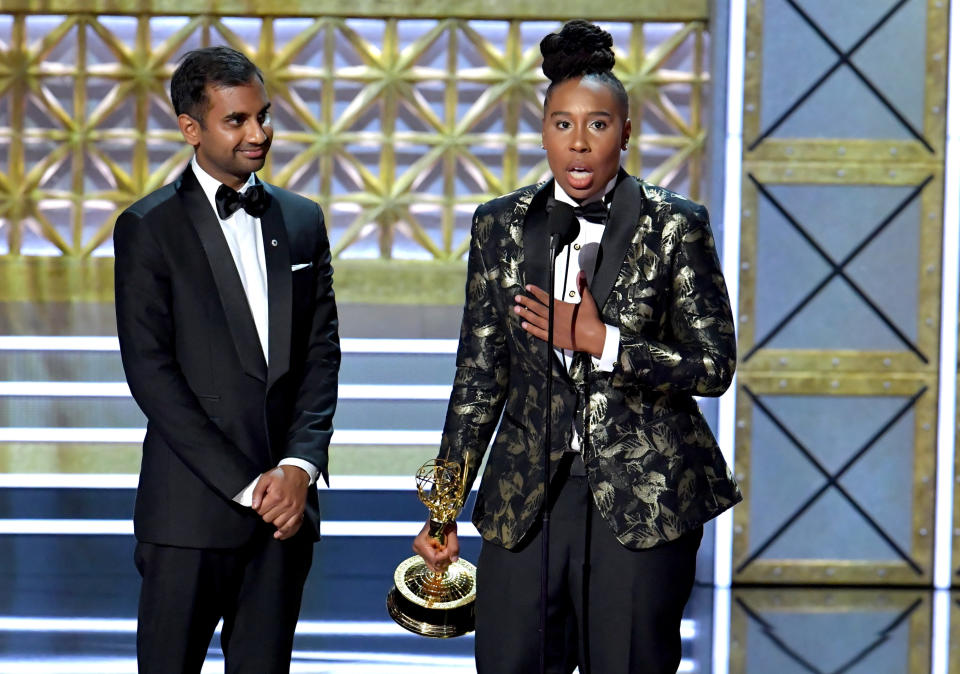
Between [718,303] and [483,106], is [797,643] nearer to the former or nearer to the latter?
[718,303]

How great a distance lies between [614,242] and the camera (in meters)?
2.31

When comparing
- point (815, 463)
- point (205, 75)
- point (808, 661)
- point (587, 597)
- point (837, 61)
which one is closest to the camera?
point (587, 597)

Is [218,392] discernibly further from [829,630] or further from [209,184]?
[829,630]

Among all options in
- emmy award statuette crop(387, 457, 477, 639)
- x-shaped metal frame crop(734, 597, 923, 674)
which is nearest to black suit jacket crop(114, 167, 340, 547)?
emmy award statuette crop(387, 457, 477, 639)

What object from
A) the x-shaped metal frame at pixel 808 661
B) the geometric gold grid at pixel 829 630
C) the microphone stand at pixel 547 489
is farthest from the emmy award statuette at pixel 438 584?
the x-shaped metal frame at pixel 808 661

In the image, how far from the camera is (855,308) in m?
5.63

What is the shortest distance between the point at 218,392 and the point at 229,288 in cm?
20

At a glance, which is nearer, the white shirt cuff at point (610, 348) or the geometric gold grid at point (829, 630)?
the white shirt cuff at point (610, 348)

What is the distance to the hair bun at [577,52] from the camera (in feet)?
7.38

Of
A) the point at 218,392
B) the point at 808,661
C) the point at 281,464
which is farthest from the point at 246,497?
the point at 808,661

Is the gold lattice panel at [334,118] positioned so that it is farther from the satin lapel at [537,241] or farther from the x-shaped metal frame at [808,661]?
the satin lapel at [537,241]

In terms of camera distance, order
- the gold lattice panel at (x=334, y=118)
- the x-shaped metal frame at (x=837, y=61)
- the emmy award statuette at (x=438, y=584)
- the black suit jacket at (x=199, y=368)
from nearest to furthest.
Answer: the emmy award statuette at (x=438, y=584) < the black suit jacket at (x=199, y=368) < the x-shaped metal frame at (x=837, y=61) < the gold lattice panel at (x=334, y=118)

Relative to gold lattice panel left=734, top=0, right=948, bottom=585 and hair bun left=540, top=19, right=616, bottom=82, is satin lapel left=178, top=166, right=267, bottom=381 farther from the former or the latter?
gold lattice panel left=734, top=0, right=948, bottom=585

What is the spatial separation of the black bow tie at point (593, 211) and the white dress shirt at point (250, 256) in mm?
622
